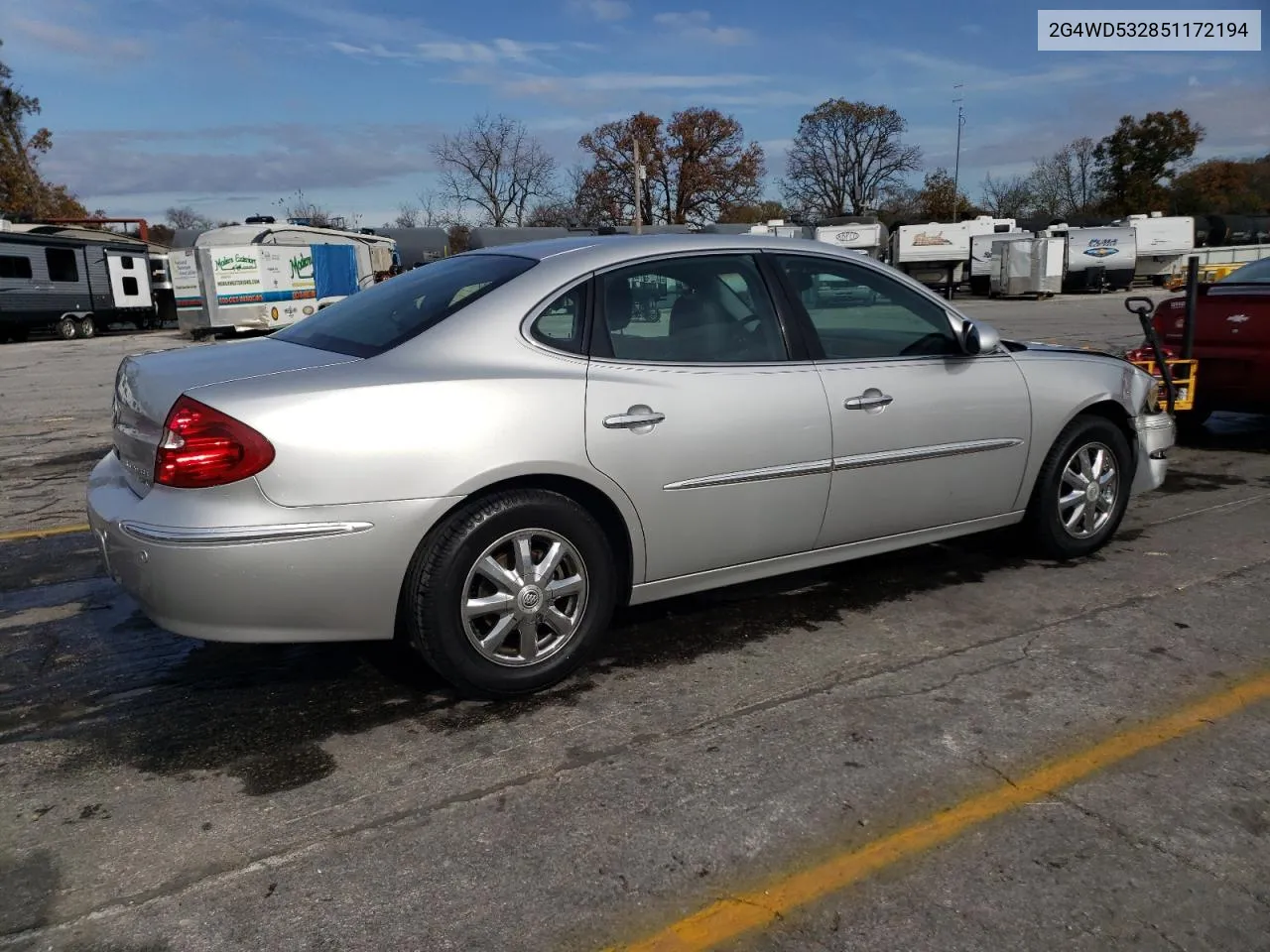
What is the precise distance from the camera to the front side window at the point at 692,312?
364 cm

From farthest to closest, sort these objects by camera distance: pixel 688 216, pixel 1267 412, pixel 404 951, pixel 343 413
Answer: pixel 688 216, pixel 1267 412, pixel 343 413, pixel 404 951

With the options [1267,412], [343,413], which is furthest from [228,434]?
[1267,412]

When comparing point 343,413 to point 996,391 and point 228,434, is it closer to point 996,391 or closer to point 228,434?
point 228,434

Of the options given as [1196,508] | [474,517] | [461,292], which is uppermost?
[461,292]

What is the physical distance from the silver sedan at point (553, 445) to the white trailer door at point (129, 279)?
105 ft

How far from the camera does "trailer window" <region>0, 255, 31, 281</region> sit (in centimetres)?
2823

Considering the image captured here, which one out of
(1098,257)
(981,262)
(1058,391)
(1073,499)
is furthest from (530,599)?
(1098,257)

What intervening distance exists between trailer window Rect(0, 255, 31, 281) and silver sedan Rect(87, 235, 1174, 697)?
97.5 feet

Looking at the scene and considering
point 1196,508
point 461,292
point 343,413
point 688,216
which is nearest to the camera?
point 343,413

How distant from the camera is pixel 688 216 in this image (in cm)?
6544

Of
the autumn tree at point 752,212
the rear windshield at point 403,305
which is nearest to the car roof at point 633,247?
the rear windshield at point 403,305

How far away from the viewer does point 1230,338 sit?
24.3 feet

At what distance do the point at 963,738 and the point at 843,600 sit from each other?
133 cm

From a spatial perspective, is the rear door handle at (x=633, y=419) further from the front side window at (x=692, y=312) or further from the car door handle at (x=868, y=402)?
the car door handle at (x=868, y=402)
